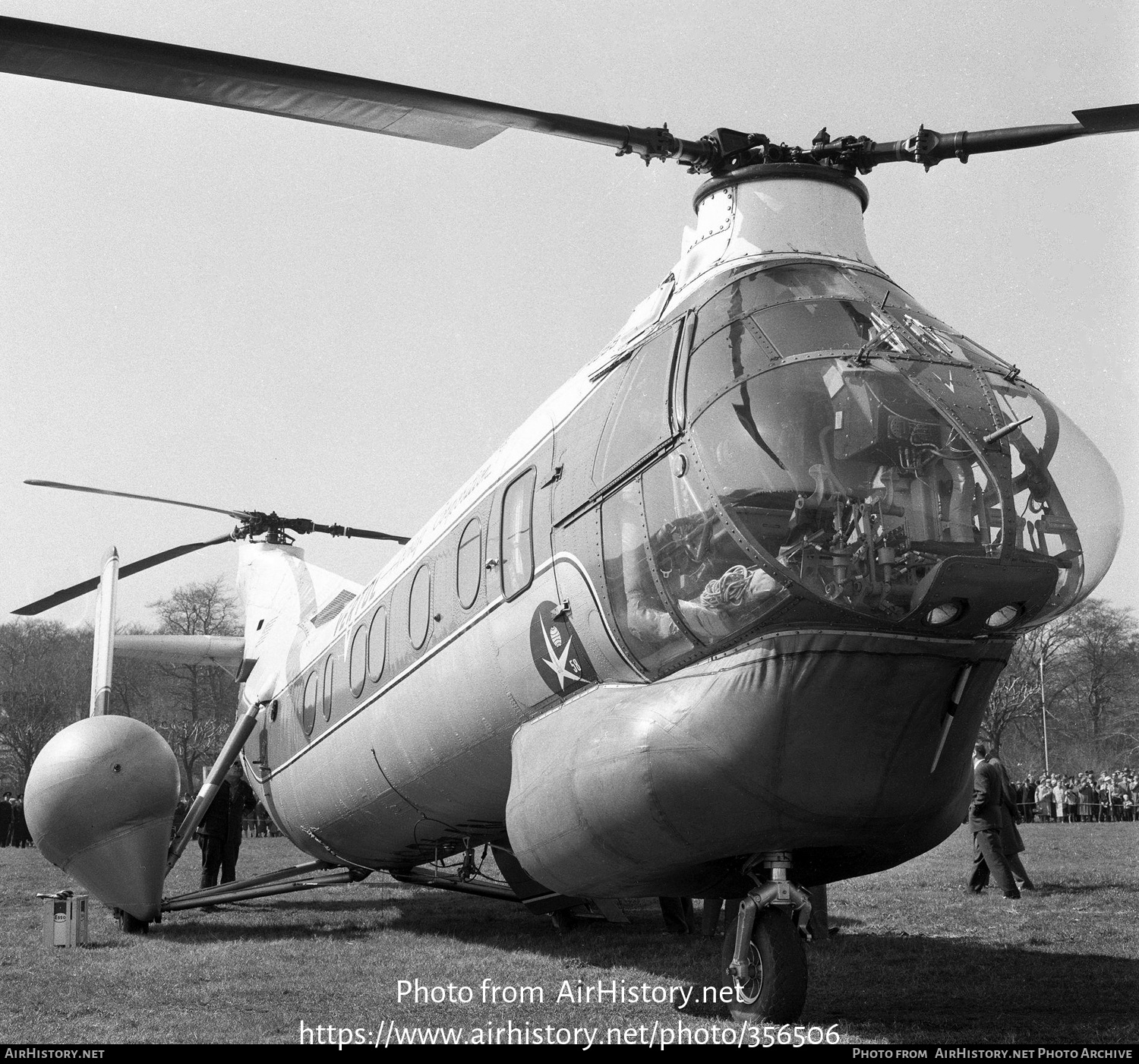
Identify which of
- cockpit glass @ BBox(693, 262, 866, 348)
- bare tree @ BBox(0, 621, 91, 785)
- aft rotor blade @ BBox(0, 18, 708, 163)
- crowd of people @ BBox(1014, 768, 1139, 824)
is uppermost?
bare tree @ BBox(0, 621, 91, 785)

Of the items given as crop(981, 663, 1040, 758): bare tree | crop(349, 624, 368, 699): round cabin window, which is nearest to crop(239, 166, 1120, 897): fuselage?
crop(349, 624, 368, 699): round cabin window

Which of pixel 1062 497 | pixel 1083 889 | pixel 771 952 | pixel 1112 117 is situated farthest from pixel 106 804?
pixel 1083 889

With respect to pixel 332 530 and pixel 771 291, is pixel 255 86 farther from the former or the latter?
pixel 332 530

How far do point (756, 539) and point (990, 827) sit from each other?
27.6 feet

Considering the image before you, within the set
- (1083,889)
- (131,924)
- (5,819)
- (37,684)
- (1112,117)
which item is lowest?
(131,924)

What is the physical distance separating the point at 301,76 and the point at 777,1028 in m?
4.80

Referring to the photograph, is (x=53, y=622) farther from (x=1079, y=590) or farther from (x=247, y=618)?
(x=1079, y=590)

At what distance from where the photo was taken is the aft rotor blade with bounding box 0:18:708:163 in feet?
16.4

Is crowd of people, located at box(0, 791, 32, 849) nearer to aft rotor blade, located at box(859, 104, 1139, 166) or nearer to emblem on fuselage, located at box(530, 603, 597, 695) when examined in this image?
emblem on fuselage, located at box(530, 603, 597, 695)

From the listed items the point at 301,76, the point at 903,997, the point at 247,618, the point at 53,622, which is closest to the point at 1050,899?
the point at 903,997

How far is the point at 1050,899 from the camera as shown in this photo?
12.1m

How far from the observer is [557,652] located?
6676 mm

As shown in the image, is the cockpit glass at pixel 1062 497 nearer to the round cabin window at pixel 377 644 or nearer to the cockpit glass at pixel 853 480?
the cockpit glass at pixel 853 480

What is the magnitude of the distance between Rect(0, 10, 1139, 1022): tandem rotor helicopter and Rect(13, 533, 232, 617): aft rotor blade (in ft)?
27.9
